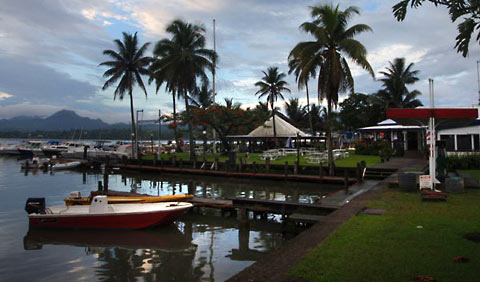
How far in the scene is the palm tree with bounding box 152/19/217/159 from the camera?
3331 cm

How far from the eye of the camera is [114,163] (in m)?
38.4

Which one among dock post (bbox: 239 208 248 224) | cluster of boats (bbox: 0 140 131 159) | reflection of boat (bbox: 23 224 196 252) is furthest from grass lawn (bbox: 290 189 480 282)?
cluster of boats (bbox: 0 140 131 159)

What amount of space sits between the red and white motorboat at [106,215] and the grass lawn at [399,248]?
7.28 meters

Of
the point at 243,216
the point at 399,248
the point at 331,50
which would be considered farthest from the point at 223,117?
the point at 399,248

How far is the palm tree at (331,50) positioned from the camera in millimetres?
20734

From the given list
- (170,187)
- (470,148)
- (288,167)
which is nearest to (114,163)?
(170,187)

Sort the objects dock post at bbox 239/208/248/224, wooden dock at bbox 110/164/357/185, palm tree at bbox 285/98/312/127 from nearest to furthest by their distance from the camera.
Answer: dock post at bbox 239/208/248/224 → wooden dock at bbox 110/164/357/185 → palm tree at bbox 285/98/312/127

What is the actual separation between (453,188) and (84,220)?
46.7 feet

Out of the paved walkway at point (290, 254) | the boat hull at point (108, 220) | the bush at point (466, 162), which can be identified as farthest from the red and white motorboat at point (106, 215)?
the bush at point (466, 162)

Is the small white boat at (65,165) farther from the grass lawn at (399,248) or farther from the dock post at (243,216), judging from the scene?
the grass lawn at (399,248)

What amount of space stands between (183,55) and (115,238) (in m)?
23.8

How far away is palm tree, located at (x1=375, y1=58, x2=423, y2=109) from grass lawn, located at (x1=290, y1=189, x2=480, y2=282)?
40.0 metres

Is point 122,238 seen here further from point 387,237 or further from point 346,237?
point 387,237

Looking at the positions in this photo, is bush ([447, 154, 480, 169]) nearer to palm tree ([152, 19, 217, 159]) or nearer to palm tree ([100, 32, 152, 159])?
palm tree ([152, 19, 217, 159])
